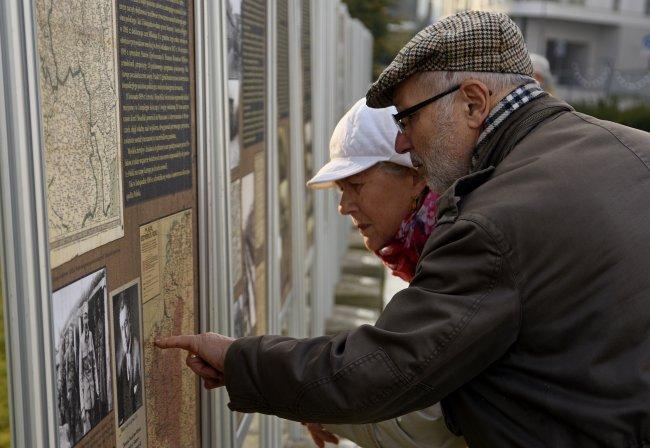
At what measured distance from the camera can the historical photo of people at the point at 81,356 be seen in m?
1.54

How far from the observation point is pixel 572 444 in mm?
1894

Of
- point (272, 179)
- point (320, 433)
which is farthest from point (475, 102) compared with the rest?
point (272, 179)

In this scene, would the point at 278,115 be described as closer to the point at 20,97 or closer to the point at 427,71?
the point at 427,71

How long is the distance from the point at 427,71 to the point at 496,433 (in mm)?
839

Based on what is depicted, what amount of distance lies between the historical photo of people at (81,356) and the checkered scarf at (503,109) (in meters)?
0.92

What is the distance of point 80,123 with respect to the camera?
159cm

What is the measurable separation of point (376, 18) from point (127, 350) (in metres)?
Answer: 24.6

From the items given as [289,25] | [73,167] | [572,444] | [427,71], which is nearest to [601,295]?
[572,444]

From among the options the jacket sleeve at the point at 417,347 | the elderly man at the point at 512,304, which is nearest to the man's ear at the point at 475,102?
the elderly man at the point at 512,304

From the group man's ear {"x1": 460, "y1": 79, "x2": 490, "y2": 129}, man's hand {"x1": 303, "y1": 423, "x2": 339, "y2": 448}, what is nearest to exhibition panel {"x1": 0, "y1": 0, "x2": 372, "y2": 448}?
man's hand {"x1": 303, "y1": 423, "x2": 339, "y2": 448}

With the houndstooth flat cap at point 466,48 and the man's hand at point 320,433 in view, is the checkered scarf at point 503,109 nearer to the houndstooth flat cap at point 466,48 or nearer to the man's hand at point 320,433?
the houndstooth flat cap at point 466,48

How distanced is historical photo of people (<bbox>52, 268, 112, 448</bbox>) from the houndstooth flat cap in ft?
2.88

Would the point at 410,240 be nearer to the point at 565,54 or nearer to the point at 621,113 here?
the point at 621,113

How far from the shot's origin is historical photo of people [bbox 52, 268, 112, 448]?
5.06 feet
